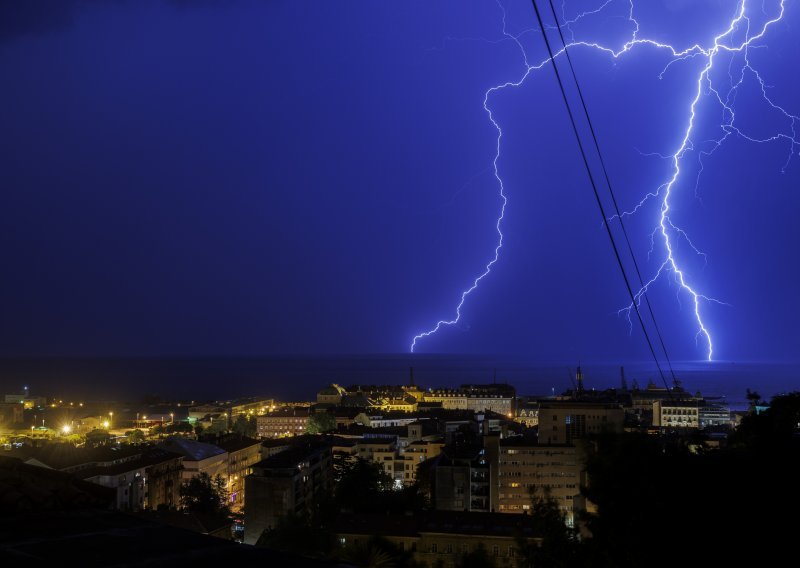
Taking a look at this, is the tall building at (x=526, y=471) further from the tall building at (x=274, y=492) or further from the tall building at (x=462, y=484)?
the tall building at (x=274, y=492)

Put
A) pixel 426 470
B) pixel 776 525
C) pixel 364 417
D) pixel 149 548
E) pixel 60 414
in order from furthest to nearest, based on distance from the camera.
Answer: pixel 60 414 < pixel 364 417 < pixel 426 470 < pixel 776 525 < pixel 149 548

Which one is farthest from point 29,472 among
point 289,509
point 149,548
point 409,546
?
point 289,509

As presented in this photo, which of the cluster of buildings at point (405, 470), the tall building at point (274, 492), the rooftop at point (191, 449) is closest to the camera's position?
the cluster of buildings at point (405, 470)

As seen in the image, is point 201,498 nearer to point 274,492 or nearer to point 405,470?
point 274,492

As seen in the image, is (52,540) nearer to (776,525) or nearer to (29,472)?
(29,472)

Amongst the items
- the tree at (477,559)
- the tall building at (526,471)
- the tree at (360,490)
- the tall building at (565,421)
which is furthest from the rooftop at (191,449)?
the tree at (477,559)

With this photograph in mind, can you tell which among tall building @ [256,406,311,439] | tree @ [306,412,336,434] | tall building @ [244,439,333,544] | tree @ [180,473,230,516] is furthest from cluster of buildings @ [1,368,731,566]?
tall building @ [256,406,311,439]

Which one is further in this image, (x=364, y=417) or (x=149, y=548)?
(x=364, y=417)

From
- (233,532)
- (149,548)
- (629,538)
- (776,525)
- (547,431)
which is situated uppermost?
(149,548)
